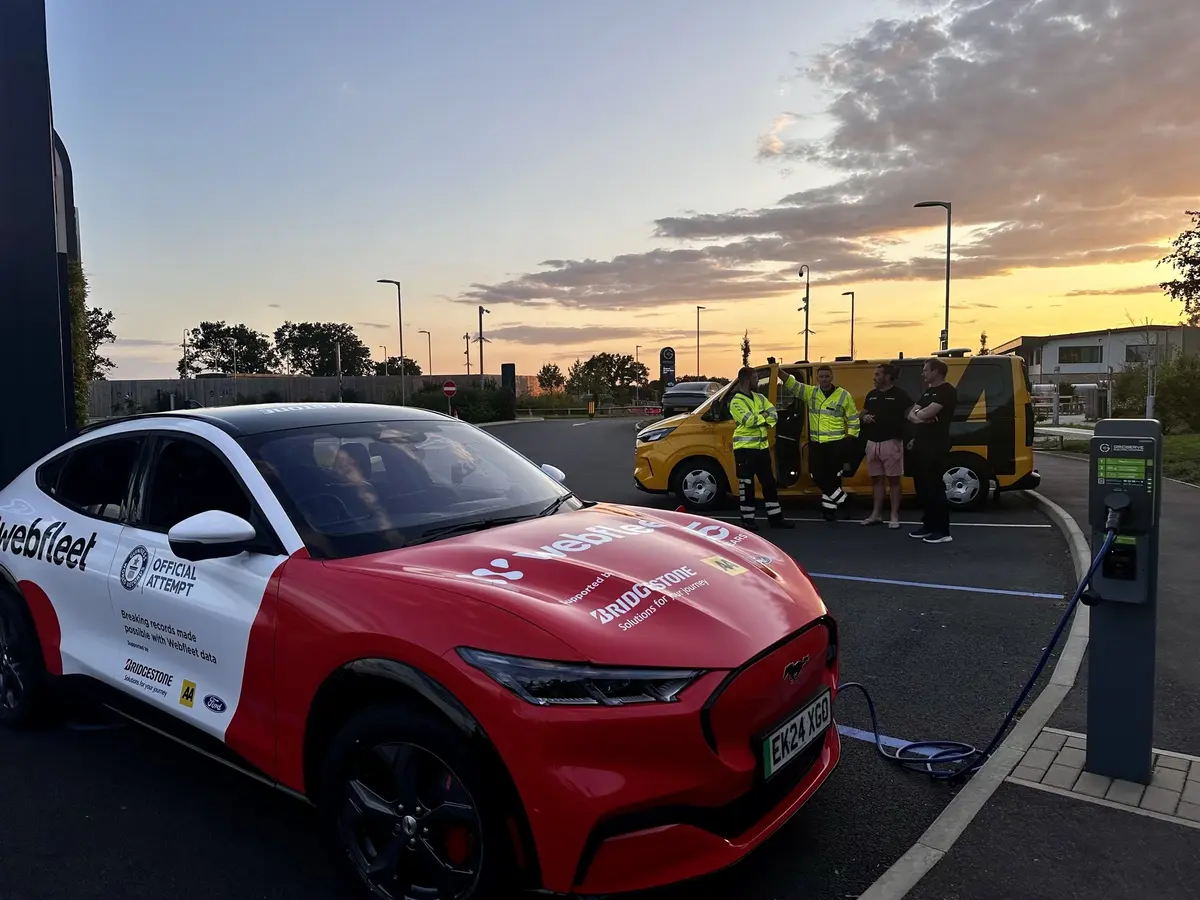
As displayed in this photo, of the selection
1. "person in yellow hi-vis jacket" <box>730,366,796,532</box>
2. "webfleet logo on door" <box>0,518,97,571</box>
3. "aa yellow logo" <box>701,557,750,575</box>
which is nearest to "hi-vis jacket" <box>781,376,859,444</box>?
"person in yellow hi-vis jacket" <box>730,366,796,532</box>

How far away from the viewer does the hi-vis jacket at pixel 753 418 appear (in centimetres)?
943

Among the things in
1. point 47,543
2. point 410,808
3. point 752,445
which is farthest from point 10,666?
point 752,445

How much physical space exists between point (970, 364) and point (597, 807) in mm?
9557

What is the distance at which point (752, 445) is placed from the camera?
9.43m

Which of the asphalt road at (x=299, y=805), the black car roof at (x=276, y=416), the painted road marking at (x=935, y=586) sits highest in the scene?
the black car roof at (x=276, y=416)

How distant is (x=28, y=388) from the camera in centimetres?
809

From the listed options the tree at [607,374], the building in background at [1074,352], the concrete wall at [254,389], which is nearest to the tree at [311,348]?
the tree at [607,374]

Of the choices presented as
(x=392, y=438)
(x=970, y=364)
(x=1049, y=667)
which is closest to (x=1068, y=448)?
(x=970, y=364)

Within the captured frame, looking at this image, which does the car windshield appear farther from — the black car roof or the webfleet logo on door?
the webfleet logo on door

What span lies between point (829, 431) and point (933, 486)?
1.63 meters

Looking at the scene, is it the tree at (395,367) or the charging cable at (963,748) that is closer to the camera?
the charging cable at (963,748)

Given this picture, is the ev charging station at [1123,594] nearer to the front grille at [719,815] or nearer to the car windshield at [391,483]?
the front grille at [719,815]

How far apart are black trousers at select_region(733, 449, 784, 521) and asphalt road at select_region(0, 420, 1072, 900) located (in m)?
3.45

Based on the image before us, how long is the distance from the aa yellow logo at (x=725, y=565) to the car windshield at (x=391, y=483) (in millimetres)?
847
